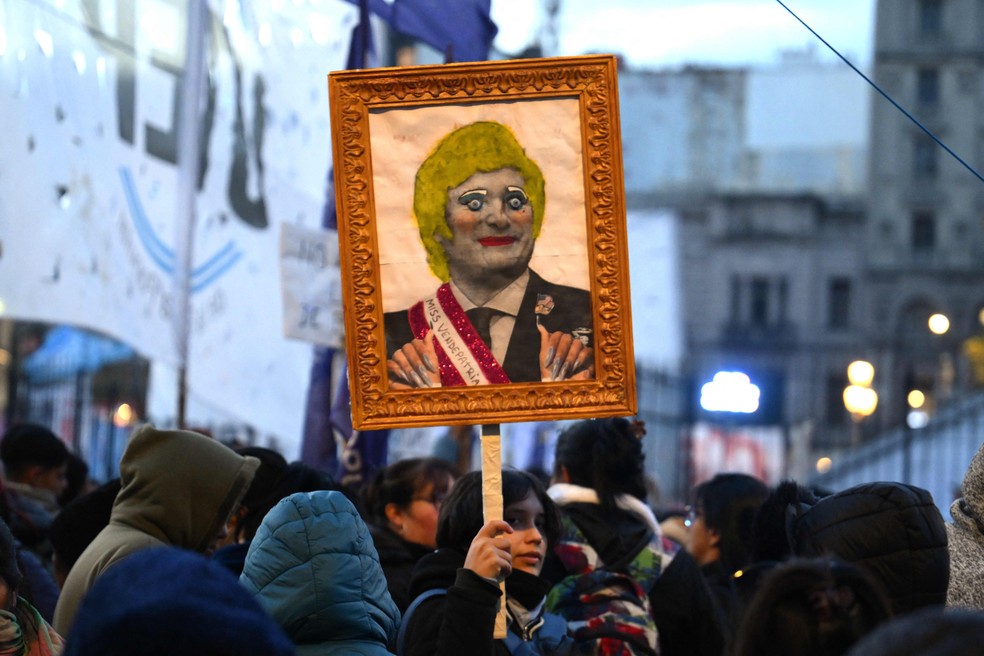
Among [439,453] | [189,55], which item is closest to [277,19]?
[189,55]

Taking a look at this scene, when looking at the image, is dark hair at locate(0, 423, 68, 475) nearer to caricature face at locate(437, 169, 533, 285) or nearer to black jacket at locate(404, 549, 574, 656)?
black jacket at locate(404, 549, 574, 656)

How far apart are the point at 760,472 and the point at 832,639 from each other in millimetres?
32749

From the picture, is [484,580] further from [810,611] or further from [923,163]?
[923,163]

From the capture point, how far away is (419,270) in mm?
3861

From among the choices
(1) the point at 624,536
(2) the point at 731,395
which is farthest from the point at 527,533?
(2) the point at 731,395

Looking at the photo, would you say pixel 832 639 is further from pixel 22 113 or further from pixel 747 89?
pixel 747 89

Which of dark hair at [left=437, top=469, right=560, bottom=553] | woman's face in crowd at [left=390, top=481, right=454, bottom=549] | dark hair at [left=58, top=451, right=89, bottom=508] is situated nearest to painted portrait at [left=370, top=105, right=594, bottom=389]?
dark hair at [left=437, top=469, right=560, bottom=553]

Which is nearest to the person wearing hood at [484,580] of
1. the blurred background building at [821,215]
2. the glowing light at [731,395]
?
the glowing light at [731,395]

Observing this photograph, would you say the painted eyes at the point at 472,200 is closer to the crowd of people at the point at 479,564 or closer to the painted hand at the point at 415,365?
the painted hand at the point at 415,365

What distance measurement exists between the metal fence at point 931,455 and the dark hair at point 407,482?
24.8 metres

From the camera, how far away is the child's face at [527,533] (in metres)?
3.99

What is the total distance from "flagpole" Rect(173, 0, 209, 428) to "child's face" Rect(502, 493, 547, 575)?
4.69 metres

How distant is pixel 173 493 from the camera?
407cm

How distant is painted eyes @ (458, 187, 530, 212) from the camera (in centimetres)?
386
